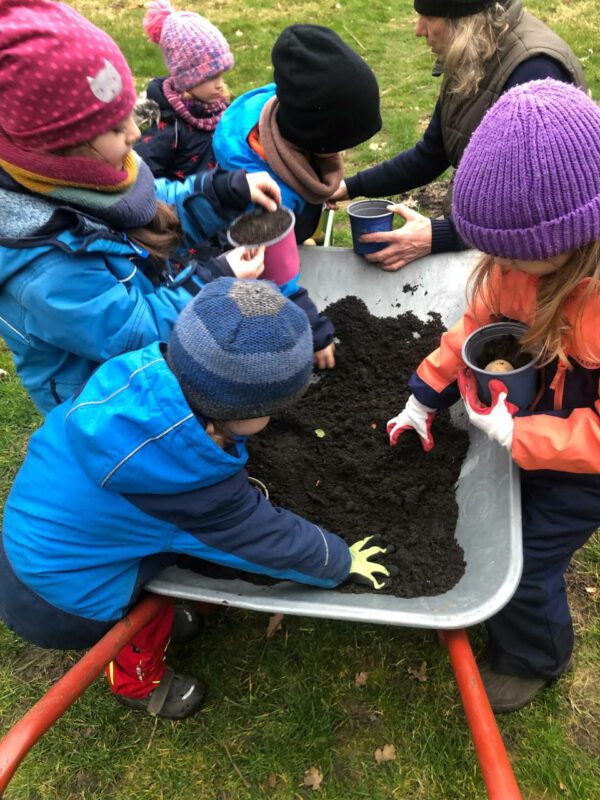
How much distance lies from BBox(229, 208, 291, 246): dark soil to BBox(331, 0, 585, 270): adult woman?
1.88 feet

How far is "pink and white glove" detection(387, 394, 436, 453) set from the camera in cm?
237

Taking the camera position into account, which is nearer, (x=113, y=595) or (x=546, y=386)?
(x=113, y=595)

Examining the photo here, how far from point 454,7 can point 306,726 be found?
2795 mm

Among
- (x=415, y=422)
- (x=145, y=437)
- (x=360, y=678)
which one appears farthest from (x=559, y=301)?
(x=360, y=678)

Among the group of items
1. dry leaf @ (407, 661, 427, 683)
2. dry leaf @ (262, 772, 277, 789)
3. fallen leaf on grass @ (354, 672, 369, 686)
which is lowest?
dry leaf @ (262, 772, 277, 789)

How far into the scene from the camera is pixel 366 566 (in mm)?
2027

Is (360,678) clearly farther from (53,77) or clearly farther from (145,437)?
(53,77)

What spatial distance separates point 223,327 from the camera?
4.83 feet

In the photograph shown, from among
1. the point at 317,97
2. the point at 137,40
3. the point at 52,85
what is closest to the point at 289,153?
the point at 317,97

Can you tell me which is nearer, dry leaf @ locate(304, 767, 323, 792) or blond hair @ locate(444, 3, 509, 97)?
dry leaf @ locate(304, 767, 323, 792)

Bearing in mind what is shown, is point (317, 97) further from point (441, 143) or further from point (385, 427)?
point (385, 427)

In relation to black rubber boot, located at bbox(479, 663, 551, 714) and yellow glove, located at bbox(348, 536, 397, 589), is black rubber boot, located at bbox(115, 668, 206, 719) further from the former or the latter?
black rubber boot, located at bbox(479, 663, 551, 714)

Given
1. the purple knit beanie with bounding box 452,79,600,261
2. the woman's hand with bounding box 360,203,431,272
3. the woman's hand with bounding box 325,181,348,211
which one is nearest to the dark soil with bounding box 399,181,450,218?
the woman's hand with bounding box 325,181,348,211

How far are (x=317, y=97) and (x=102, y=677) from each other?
2425 millimetres
